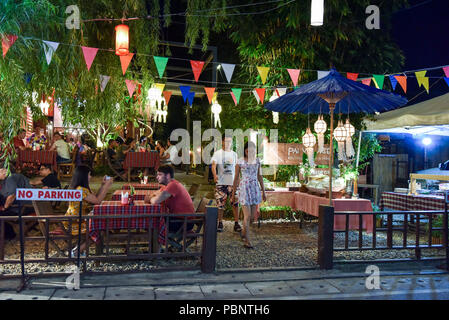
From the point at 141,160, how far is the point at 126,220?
710cm

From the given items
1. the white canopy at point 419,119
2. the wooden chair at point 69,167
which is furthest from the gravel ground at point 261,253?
the wooden chair at point 69,167

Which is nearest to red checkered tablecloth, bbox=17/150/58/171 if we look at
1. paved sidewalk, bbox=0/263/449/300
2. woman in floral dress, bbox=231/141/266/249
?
woman in floral dress, bbox=231/141/266/249

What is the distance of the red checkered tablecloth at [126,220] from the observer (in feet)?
15.9

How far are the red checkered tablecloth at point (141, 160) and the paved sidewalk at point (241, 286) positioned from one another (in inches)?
290

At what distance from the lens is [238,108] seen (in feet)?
36.0

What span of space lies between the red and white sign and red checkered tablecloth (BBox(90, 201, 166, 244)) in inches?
32.6

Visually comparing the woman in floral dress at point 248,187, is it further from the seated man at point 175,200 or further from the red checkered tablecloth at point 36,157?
the red checkered tablecloth at point 36,157

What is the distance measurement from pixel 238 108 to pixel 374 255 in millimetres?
6193

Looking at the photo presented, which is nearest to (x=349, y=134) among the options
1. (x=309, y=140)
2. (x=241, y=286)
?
(x=309, y=140)

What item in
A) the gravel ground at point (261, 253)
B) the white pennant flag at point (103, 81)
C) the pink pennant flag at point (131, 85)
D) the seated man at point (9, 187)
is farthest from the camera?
the pink pennant flag at point (131, 85)

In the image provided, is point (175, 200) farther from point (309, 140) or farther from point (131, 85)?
point (309, 140)

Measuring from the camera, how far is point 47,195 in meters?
4.03

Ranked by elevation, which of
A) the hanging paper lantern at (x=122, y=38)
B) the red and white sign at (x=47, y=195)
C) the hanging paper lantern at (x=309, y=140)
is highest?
the hanging paper lantern at (x=122, y=38)
